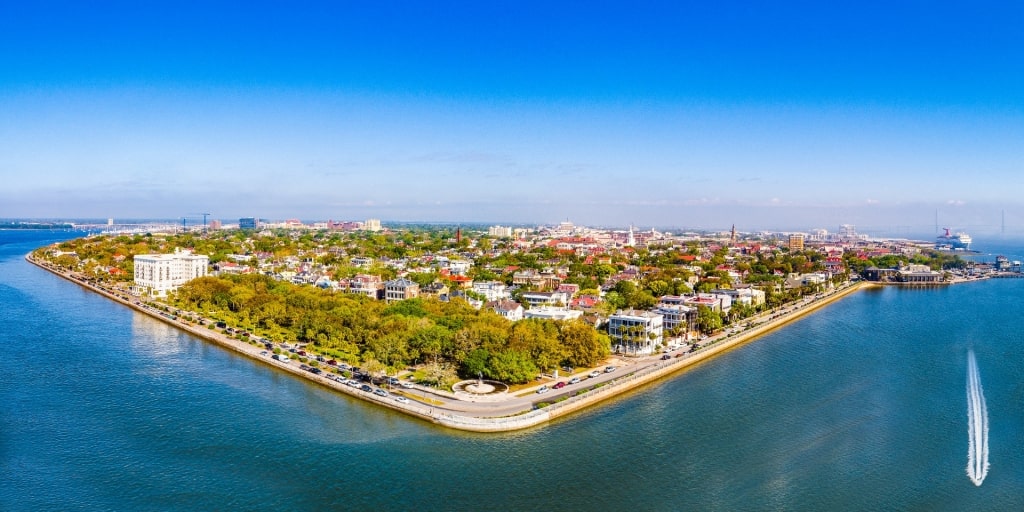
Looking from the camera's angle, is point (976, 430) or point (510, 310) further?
point (510, 310)

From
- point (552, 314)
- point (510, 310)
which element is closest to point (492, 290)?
point (510, 310)

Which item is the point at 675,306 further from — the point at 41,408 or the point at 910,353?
the point at 41,408

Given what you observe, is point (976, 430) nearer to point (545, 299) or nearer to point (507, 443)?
point (507, 443)

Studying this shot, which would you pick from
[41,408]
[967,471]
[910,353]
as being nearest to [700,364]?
[910,353]

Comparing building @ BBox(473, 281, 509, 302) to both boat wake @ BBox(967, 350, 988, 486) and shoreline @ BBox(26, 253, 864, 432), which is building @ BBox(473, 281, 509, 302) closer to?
shoreline @ BBox(26, 253, 864, 432)

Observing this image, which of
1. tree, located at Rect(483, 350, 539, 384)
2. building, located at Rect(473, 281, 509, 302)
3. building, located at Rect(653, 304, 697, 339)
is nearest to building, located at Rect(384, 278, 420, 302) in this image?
building, located at Rect(473, 281, 509, 302)

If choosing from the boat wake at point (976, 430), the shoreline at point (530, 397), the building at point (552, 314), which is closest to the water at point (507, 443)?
the boat wake at point (976, 430)
